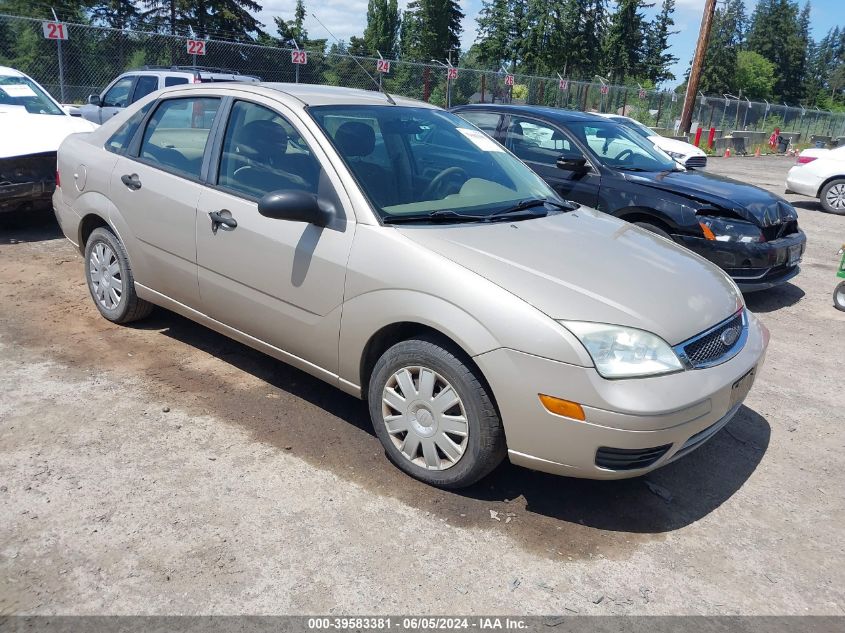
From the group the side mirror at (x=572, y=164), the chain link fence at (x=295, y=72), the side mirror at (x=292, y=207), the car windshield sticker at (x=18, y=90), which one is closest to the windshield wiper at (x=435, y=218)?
the side mirror at (x=292, y=207)

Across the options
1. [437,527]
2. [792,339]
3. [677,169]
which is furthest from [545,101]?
[437,527]

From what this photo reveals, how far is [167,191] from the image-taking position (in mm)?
4316

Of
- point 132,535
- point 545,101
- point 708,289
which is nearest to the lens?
point 132,535

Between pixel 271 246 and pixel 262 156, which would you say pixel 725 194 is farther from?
pixel 271 246

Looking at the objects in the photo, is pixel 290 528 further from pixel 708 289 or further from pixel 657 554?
pixel 708 289

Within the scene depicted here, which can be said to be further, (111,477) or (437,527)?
(111,477)

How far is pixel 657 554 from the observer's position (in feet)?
9.93

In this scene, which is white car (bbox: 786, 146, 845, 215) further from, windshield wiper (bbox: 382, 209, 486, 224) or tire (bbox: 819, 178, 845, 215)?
windshield wiper (bbox: 382, 209, 486, 224)

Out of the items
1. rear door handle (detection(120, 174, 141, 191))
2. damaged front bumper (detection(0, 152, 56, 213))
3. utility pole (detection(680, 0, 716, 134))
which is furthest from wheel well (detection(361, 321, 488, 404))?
utility pole (detection(680, 0, 716, 134))

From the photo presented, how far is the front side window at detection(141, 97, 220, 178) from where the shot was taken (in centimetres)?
428

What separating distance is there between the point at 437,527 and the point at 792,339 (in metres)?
4.26

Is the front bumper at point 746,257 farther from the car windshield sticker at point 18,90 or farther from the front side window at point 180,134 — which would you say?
the car windshield sticker at point 18,90

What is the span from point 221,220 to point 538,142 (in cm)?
417

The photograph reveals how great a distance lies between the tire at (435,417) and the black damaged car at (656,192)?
3957 mm
